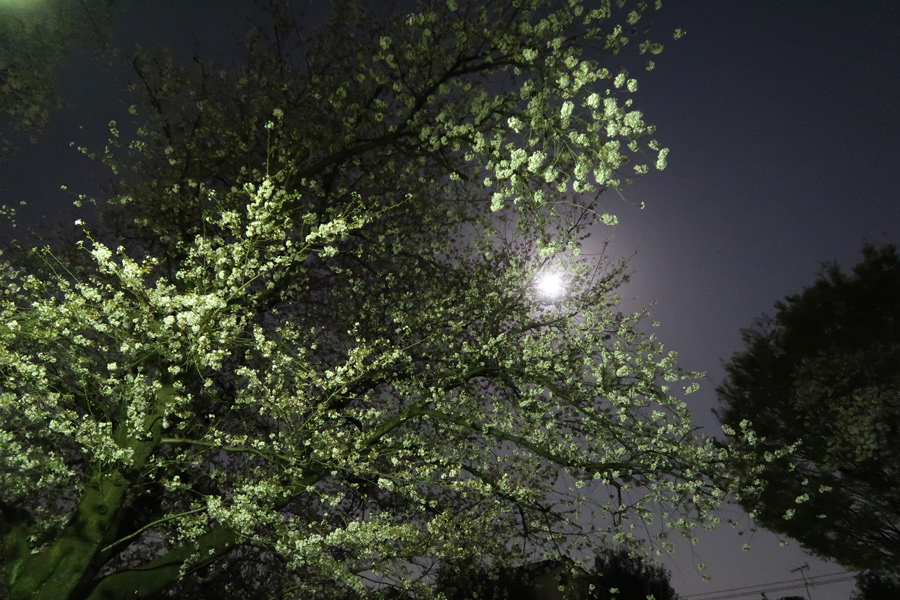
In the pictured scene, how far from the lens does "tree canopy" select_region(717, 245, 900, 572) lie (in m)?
15.4

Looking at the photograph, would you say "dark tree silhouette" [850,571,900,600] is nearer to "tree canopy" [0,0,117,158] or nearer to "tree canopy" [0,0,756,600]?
"tree canopy" [0,0,756,600]

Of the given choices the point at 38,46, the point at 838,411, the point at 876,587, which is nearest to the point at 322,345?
the point at 38,46

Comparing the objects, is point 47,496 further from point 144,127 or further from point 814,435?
point 814,435

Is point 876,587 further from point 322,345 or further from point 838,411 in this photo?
point 322,345

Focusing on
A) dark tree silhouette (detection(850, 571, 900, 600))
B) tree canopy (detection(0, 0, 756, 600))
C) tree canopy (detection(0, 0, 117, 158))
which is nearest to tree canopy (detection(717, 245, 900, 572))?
dark tree silhouette (detection(850, 571, 900, 600))

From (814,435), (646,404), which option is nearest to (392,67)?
(646,404)

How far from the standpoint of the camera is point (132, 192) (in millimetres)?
9500

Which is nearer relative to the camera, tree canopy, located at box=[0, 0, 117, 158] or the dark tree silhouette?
tree canopy, located at box=[0, 0, 117, 158]

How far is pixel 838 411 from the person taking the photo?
644 inches

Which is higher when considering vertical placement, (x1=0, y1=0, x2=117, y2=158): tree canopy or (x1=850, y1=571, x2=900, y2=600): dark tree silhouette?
(x1=0, y1=0, x2=117, y2=158): tree canopy

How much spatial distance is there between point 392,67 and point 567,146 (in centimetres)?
422

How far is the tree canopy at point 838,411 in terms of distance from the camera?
1542cm

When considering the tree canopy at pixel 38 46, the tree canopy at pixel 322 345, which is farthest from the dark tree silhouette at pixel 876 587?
the tree canopy at pixel 38 46

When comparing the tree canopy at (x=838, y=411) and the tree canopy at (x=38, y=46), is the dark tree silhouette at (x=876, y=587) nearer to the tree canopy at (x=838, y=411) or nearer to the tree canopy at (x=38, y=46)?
the tree canopy at (x=838, y=411)
